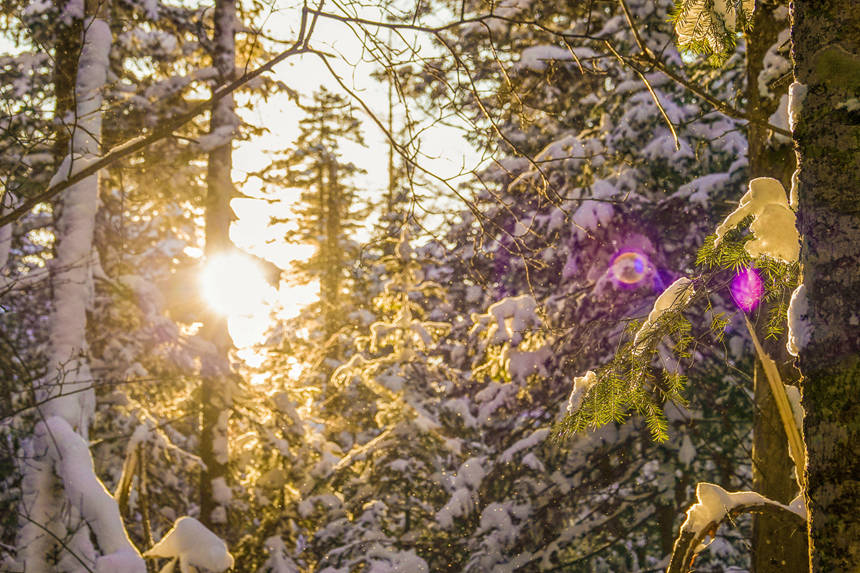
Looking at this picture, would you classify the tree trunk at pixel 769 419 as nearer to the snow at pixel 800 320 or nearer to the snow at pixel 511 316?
the snow at pixel 800 320

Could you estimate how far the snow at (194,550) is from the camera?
15.4 feet

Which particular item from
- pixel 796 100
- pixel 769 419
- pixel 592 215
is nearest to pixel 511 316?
pixel 592 215

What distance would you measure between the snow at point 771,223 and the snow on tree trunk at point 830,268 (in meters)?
0.21

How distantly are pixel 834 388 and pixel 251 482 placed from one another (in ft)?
35.4

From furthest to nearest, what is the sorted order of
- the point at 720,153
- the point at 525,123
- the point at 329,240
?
1. the point at 329,240
2. the point at 720,153
3. the point at 525,123

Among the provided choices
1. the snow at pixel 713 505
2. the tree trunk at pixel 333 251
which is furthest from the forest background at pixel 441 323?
the tree trunk at pixel 333 251

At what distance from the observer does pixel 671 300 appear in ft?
10.6

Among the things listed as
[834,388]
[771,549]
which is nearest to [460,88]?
[834,388]

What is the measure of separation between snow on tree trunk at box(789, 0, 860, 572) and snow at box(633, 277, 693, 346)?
79 centimetres

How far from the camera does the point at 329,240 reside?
21422mm

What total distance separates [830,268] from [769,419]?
2.91 meters

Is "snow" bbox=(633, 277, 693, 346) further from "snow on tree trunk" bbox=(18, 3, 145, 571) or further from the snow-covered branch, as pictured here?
"snow on tree trunk" bbox=(18, 3, 145, 571)

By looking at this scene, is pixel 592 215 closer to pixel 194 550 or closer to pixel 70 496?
pixel 194 550

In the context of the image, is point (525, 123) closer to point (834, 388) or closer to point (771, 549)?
point (834, 388)
